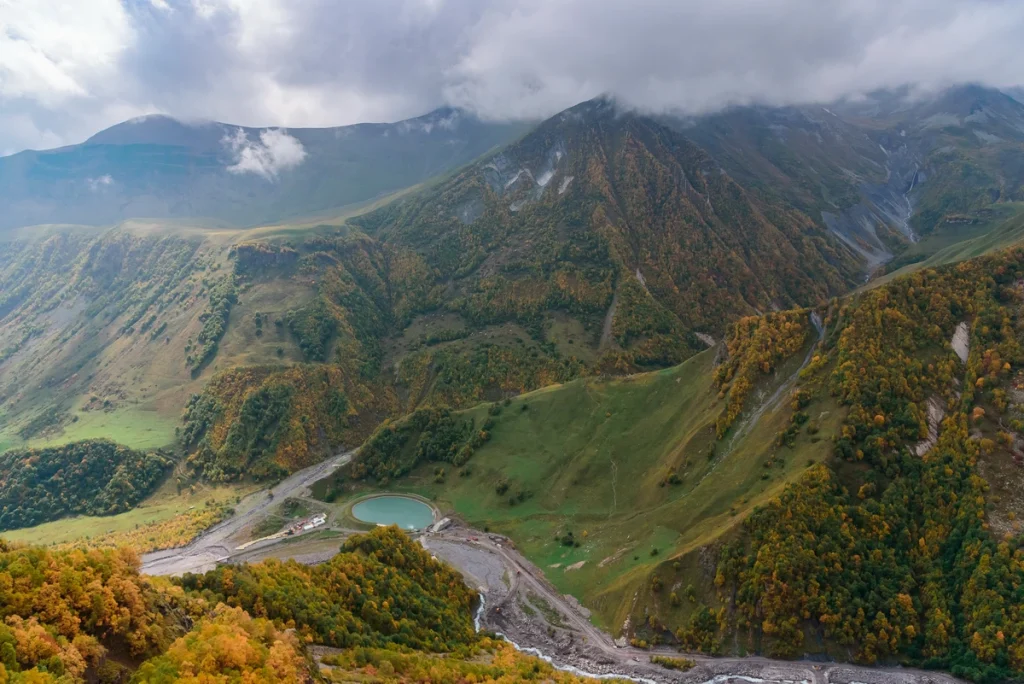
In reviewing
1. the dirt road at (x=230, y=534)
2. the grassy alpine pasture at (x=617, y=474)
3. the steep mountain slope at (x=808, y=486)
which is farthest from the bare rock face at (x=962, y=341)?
the dirt road at (x=230, y=534)

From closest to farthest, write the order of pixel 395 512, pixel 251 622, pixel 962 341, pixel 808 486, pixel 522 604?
pixel 251 622 < pixel 808 486 < pixel 522 604 < pixel 962 341 < pixel 395 512

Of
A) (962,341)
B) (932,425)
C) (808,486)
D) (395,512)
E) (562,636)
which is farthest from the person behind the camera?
(395,512)

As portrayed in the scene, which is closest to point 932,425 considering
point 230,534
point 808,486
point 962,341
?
point 962,341

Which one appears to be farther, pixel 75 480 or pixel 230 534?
pixel 75 480

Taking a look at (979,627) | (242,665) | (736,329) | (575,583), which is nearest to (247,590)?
(242,665)

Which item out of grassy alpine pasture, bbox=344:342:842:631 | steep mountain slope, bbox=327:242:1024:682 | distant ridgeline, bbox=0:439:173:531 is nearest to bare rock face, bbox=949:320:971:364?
steep mountain slope, bbox=327:242:1024:682

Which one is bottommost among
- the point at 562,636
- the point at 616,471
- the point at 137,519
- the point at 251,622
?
the point at 562,636

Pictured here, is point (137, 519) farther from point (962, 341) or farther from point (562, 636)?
point (962, 341)
